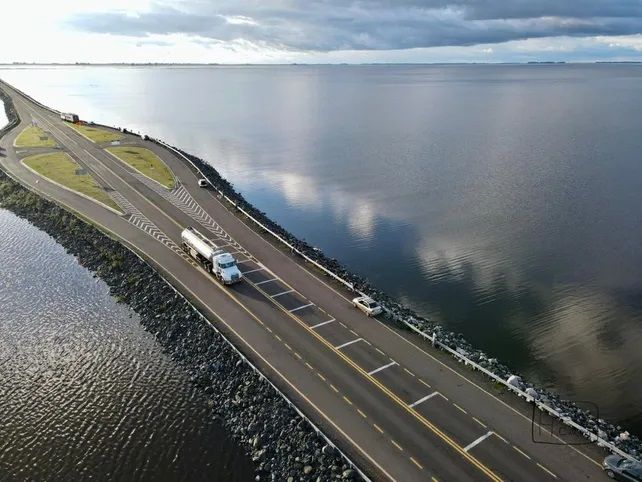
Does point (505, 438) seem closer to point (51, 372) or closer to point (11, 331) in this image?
point (51, 372)


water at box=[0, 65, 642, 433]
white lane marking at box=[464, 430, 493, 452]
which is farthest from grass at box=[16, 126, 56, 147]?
white lane marking at box=[464, 430, 493, 452]

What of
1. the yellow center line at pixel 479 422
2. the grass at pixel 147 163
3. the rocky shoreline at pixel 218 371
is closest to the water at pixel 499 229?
the yellow center line at pixel 479 422

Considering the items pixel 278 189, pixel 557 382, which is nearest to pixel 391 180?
pixel 278 189

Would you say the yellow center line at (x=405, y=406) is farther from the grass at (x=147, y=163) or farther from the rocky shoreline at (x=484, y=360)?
the grass at (x=147, y=163)

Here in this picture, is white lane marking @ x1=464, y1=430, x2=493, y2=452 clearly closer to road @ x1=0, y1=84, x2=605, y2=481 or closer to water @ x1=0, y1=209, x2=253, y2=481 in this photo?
road @ x1=0, y1=84, x2=605, y2=481

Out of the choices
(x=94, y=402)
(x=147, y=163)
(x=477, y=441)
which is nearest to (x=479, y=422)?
(x=477, y=441)

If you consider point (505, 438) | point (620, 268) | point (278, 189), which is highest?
point (505, 438)
